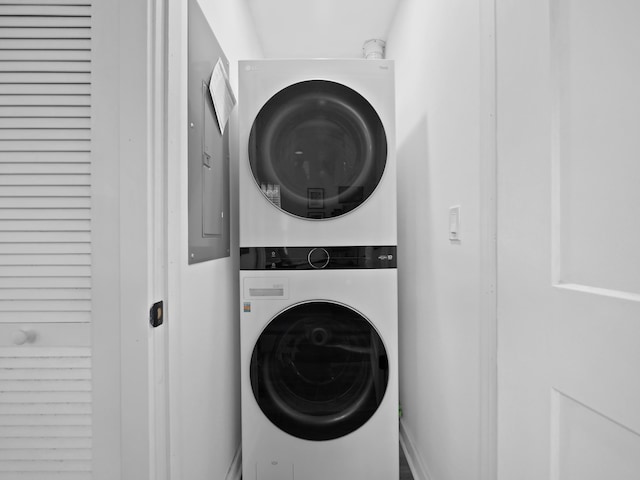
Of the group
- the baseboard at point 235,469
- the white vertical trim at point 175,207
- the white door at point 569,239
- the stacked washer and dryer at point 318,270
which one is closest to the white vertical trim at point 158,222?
the white vertical trim at point 175,207

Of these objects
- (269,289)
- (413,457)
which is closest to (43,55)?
(269,289)

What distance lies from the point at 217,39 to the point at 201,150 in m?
0.52

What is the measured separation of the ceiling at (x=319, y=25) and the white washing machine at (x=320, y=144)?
0.78 meters

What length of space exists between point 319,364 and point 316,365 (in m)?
0.01

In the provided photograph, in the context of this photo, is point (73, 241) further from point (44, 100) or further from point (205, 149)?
point (205, 149)

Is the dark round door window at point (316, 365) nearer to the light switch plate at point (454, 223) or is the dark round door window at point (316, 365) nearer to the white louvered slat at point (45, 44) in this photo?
the light switch plate at point (454, 223)

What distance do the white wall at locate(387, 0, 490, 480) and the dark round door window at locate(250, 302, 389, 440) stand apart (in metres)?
0.28

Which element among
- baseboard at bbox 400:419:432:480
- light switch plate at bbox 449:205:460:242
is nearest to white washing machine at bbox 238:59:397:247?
light switch plate at bbox 449:205:460:242

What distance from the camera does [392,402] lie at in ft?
4.21

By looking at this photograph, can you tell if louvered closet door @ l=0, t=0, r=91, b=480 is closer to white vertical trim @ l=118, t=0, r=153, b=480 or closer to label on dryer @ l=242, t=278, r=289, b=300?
white vertical trim @ l=118, t=0, r=153, b=480

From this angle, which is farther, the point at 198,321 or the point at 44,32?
the point at 198,321

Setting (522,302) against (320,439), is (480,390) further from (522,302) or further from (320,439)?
(320,439)

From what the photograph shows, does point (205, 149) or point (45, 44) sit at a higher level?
point (45, 44)

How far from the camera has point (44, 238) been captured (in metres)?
0.69
